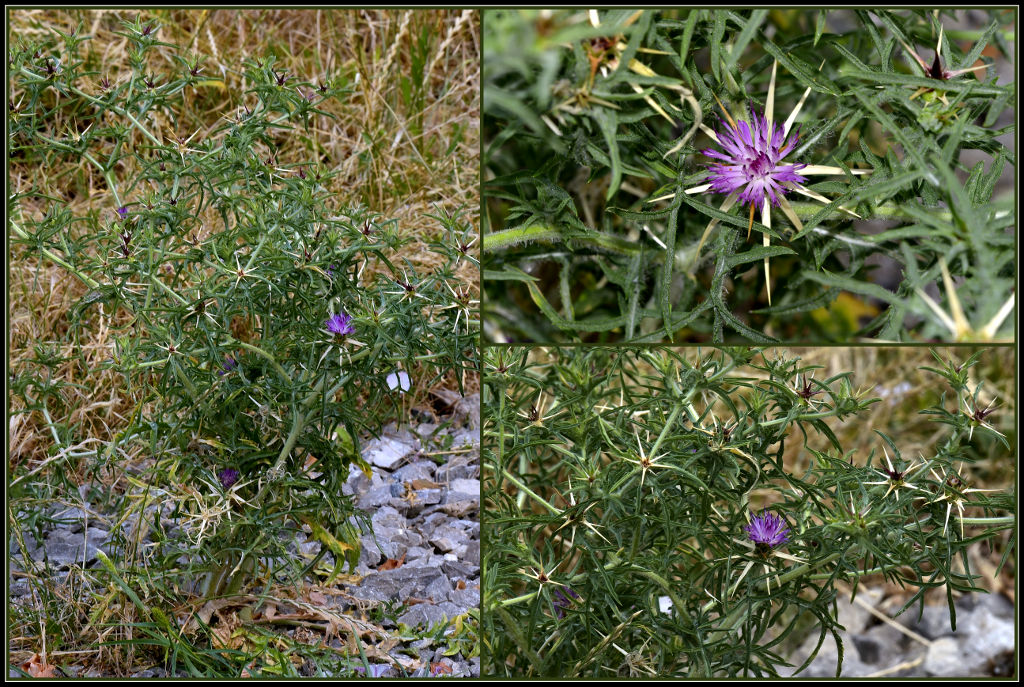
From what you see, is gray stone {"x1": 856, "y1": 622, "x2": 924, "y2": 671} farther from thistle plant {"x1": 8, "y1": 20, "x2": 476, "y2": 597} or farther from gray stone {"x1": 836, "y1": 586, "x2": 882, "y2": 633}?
thistle plant {"x1": 8, "y1": 20, "x2": 476, "y2": 597}

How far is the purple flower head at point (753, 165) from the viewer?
3.54 feet

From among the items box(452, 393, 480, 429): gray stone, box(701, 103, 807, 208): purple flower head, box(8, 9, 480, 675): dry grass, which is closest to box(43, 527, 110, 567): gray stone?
box(8, 9, 480, 675): dry grass

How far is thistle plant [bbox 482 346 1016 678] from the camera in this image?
1.17 metres

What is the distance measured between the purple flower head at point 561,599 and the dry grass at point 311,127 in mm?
797

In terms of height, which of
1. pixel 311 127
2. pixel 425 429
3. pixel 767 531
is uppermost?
pixel 311 127

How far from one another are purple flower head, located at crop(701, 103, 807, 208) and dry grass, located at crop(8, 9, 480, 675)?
0.87m

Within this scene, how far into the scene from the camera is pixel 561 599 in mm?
1286

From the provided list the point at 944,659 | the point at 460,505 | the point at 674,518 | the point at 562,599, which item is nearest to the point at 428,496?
the point at 460,505

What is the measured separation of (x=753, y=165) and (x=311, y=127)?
1.41 m

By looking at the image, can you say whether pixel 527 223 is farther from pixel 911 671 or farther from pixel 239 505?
pixel 911 671

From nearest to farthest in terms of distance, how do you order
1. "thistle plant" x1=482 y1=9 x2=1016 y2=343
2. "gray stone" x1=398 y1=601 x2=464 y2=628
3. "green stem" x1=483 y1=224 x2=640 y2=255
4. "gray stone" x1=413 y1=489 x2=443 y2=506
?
"thistle plant" x1=482 y1=9 x2=1016 y2=343 < "green stem" x1=483 y1=224 x2=640 y2=255 < "gray stone" x1=398 y1=601 x2=464 y2=628 < "gray stone" x1=413 y1=489 x2=443 y2=506

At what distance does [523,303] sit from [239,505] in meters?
0.63

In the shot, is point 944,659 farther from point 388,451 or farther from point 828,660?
point 388,451

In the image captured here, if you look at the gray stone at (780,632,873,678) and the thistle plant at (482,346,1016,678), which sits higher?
the thistle plant at (482,346,1016,678)
